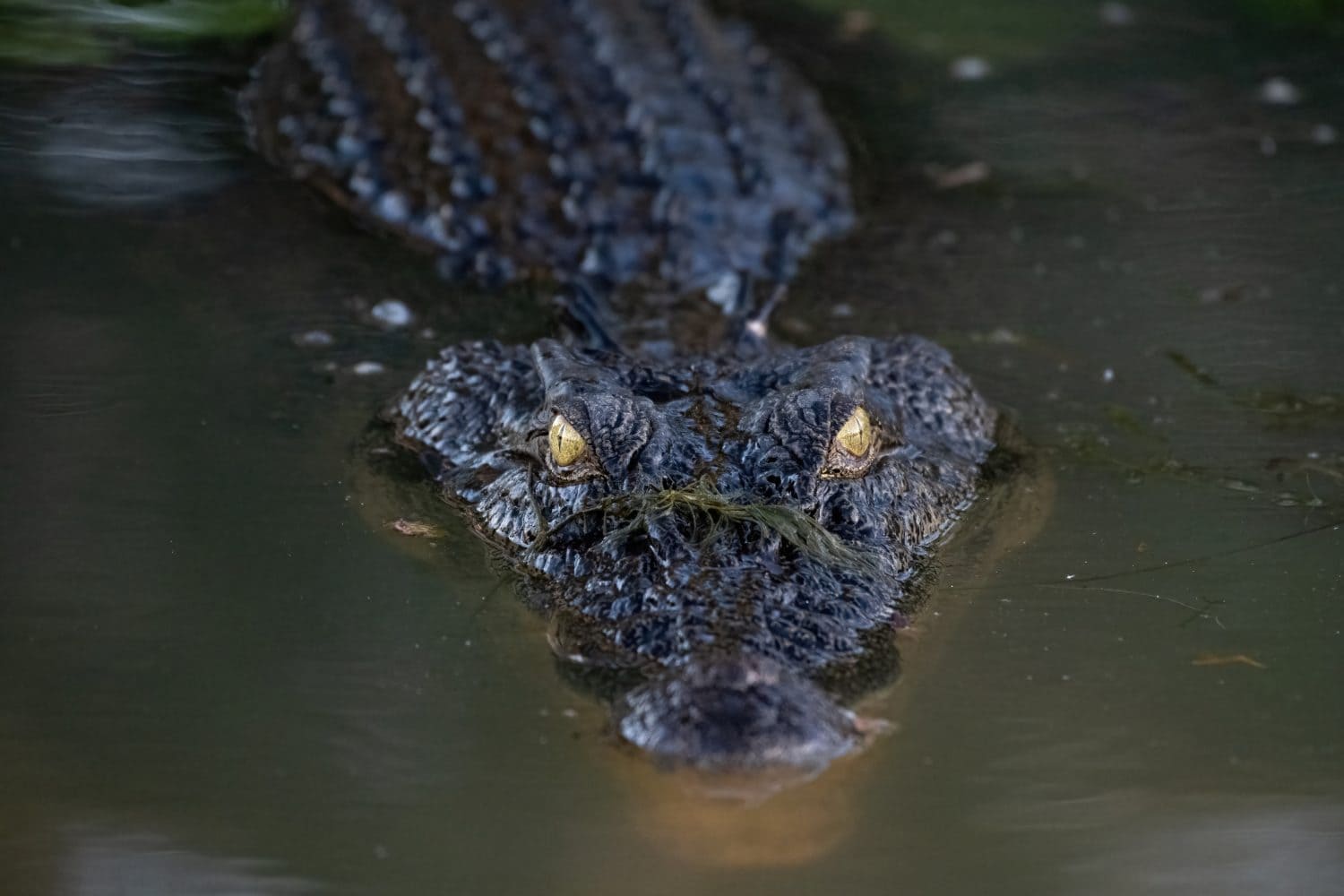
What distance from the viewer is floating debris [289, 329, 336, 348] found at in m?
5.49

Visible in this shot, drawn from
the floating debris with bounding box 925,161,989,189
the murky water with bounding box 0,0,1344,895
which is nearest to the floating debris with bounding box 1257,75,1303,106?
the murky water with bounding box 0,0,1344,895

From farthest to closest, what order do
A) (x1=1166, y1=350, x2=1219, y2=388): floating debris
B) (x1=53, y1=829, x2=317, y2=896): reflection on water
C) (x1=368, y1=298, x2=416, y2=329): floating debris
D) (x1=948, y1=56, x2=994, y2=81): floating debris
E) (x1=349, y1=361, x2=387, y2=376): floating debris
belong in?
1. (x1=948, y1=56, x2=994, y2=81): floating debris
2. (x1=368, y1=298, x2=416, y2=329): floating debris
3. (x1=349, y1=361, x2=387, y2=376): floating debris
4. (x1=1166, y1=350, x2=1219, y2=388): floating debris
5. (x1=53, y1=829, x2=317, y2=896): reflection on water

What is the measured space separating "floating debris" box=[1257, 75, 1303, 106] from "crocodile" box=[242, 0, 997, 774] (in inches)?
76.5

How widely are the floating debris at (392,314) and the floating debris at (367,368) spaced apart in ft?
0.98

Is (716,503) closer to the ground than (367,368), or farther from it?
farther from it

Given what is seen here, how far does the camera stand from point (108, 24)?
677cm

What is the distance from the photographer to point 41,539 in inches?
163

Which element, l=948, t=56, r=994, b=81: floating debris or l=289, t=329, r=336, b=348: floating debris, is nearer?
l=289, t=329, r=336, b=348: floating debris

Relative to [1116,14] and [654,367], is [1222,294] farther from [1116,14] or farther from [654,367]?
[1116,14]

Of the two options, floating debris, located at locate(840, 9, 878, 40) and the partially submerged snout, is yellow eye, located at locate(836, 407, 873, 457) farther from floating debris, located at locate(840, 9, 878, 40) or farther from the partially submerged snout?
floating debris, located at locate(840, 9, 878, 40)

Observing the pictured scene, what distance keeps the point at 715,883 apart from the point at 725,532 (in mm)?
1035

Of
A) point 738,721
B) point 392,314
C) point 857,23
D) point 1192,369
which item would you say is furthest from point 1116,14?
point 738,721

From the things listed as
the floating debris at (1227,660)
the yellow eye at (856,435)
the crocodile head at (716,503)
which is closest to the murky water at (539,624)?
the floating debris at (1227,660)

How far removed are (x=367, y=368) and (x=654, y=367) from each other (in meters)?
1.19
